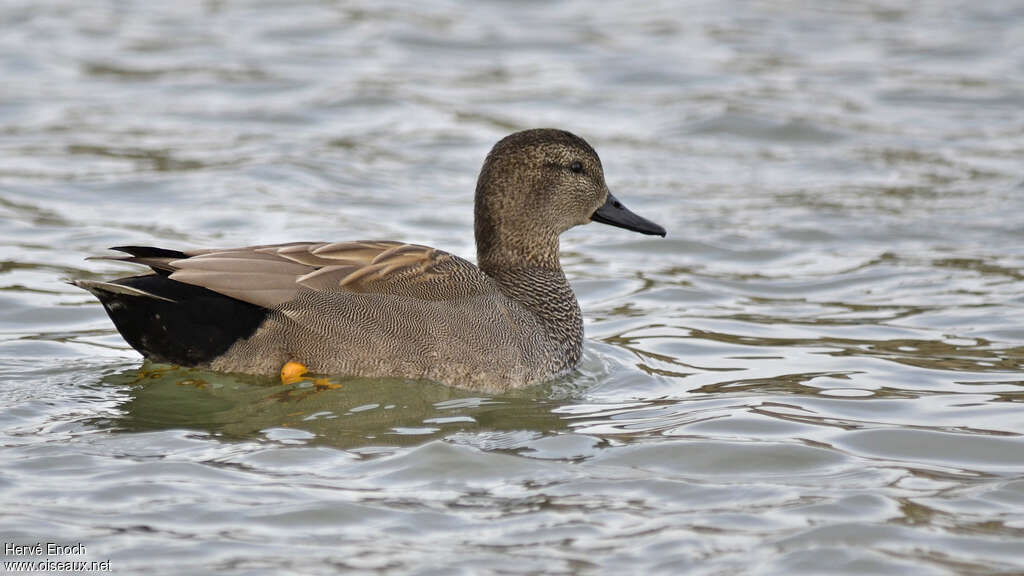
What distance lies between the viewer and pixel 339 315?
265 inches

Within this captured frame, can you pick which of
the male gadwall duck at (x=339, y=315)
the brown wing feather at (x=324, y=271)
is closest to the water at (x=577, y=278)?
the male gadwall duck at (x=339, y=315)

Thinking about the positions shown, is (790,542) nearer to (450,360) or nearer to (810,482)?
(810,482)

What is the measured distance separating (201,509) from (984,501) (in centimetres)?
289

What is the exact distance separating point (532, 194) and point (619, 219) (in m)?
0.59

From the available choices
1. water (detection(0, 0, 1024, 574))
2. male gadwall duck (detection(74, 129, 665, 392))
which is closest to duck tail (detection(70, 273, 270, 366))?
male gadwall duck (detection(74, 129, 665, 392))

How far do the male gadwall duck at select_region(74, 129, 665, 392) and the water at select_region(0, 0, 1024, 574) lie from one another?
17 cm

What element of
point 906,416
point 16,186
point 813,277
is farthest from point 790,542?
point 16,186

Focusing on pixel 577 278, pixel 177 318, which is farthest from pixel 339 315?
pixel 577 278

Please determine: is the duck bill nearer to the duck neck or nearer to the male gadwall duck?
the duck neck

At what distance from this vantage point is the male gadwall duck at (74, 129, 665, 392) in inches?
256

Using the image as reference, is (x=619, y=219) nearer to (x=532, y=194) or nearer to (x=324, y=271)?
(x=532, y=194)

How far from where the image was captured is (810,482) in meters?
5.73

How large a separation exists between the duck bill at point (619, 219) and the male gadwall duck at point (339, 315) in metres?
0.71

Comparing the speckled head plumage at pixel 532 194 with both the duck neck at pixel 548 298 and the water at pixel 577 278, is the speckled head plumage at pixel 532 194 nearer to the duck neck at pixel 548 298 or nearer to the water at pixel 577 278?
the duck neck at pixel 548 298
